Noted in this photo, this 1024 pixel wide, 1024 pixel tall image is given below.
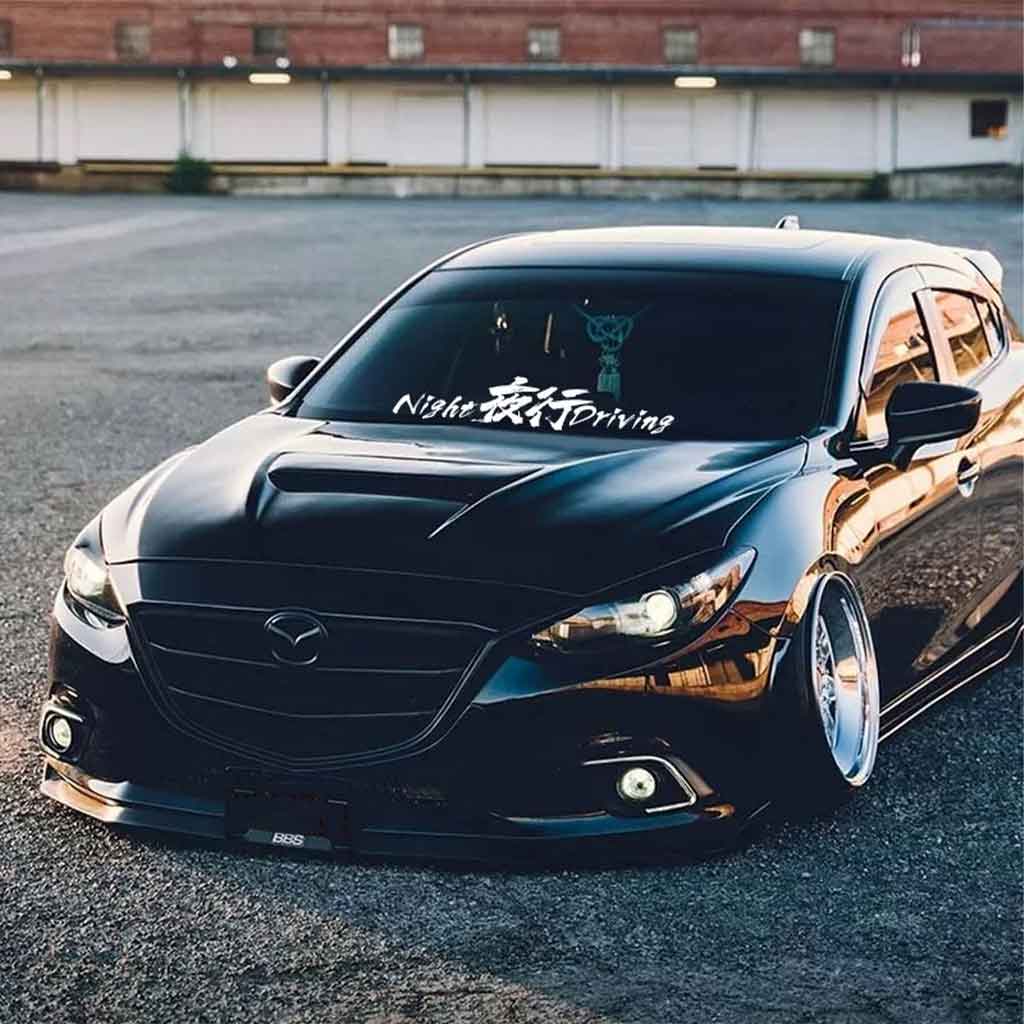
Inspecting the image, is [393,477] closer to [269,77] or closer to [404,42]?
[269,77]

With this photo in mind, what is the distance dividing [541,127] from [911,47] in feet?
39.9

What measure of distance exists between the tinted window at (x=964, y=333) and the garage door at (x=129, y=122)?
66.9 metres

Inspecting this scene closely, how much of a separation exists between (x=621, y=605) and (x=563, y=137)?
68.6m

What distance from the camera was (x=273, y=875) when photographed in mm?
5512

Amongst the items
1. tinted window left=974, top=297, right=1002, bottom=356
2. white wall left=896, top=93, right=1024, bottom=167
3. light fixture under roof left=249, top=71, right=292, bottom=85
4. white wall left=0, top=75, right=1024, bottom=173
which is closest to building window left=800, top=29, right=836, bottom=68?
white wall left=0, top=75, right=1024, bottom=173

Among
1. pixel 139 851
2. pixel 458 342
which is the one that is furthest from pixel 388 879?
pixel 458 342

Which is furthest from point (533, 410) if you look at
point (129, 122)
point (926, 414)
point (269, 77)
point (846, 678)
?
point (129, 122)

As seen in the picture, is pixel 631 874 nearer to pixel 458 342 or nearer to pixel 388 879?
pixel 388 879

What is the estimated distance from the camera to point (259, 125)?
73.0 meters

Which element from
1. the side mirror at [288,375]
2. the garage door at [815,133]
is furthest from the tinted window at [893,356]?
the garage door at [815,133]

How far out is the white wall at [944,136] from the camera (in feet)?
238

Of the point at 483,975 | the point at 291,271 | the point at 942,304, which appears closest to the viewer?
the point at 483,975

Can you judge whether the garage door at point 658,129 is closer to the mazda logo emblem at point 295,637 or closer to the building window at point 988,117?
the building window at point 988,117

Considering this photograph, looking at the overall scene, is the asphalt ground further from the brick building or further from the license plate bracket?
the brick building
